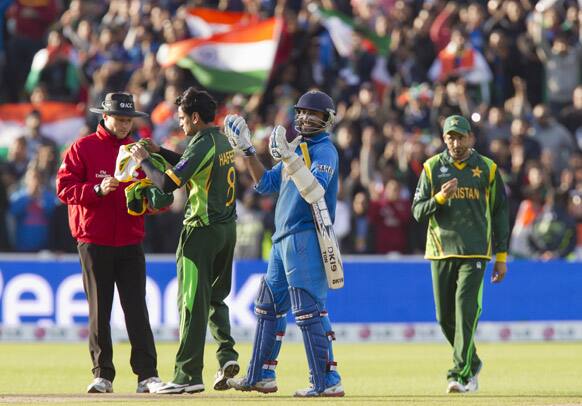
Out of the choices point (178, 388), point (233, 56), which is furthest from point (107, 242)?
point (233, 56)

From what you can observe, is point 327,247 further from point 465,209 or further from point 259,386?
point 465,209

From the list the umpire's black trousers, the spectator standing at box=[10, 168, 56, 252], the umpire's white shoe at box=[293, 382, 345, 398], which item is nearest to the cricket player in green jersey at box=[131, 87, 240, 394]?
the umpire's black trousers

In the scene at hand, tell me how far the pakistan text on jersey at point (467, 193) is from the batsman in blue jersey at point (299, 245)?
1859mm

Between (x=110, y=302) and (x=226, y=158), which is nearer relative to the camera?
(x=226, y=158)

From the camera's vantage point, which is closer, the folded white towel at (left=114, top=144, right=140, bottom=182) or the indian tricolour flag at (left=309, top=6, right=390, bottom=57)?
the folded white towel at (left=114, top=144, right=140, bottom=182)

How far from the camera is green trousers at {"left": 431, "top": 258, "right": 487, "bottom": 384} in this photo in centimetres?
1452

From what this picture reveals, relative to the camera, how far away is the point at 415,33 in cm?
2806

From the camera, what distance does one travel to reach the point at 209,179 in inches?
535

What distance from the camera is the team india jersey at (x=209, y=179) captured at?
532 inches

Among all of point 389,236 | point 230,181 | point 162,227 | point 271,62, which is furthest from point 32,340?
point 230,181

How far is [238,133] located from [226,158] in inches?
24.8

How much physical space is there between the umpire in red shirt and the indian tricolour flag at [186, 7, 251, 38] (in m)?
13.9

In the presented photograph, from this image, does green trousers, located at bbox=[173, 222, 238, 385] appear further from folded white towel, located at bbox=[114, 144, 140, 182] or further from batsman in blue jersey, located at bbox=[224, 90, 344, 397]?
folded white towel, located at bbox=[114, 144, 140, 182]

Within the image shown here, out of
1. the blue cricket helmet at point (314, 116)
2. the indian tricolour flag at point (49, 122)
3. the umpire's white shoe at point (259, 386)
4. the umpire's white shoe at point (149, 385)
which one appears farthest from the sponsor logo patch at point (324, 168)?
the indian tricolour flag at point (49, 122)
